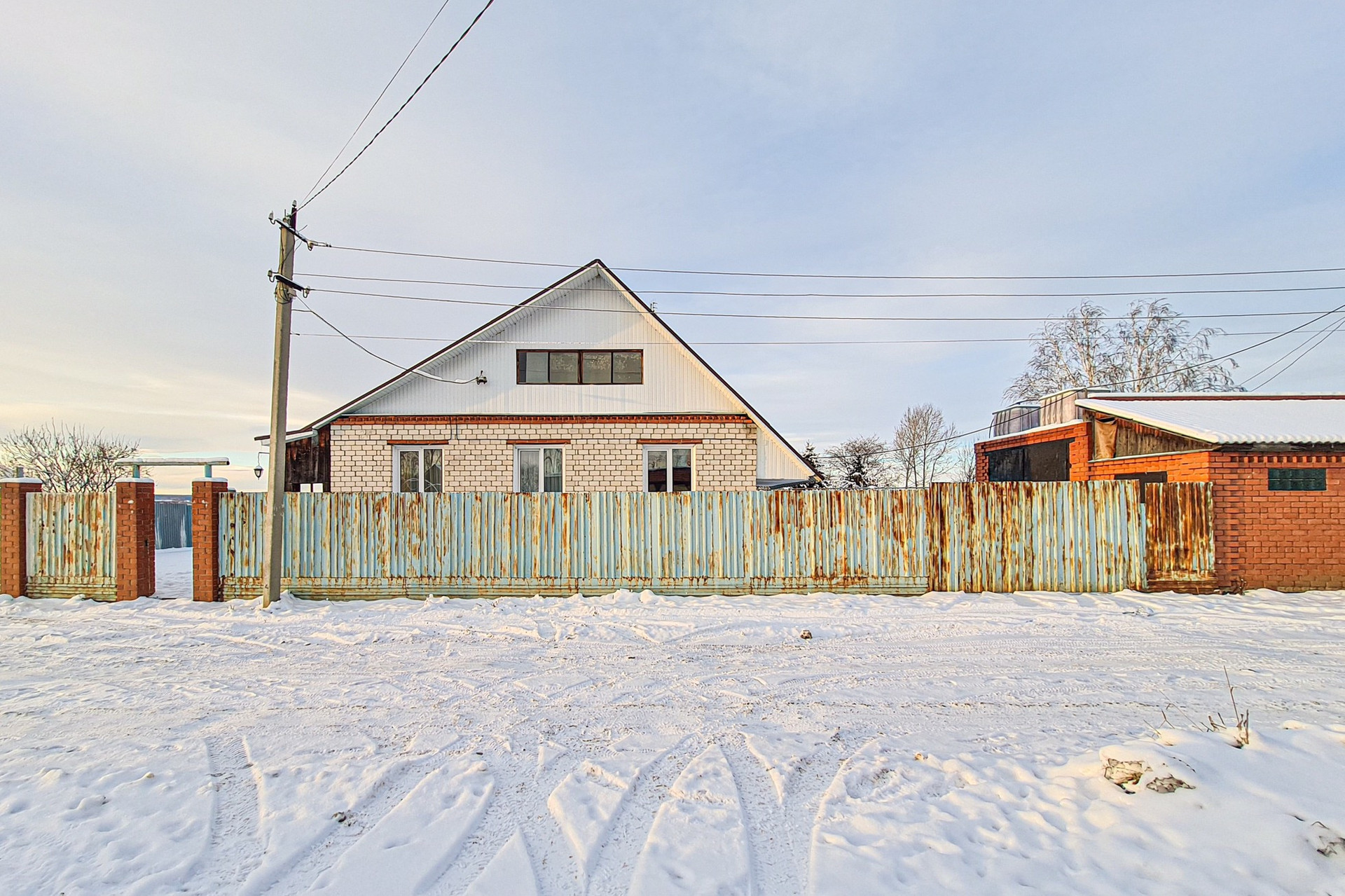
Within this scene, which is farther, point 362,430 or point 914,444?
point 914,444

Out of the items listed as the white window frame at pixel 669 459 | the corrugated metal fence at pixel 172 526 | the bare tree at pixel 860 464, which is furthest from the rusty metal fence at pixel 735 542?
the bare tree at pixel 860 464

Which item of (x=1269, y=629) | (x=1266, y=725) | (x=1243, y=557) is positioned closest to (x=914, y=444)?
(x=1243, y=557)

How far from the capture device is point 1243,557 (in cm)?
1106

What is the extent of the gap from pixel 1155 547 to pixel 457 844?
11.8 m

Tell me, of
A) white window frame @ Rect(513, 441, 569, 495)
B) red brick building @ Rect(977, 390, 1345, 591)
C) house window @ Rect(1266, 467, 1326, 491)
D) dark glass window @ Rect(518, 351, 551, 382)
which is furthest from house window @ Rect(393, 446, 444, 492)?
house window @ Rect(1266, 467, 1326, 491)

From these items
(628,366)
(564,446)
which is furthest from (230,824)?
(628,366)

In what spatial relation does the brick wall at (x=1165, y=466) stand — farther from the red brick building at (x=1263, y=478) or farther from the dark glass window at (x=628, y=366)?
the dark glass window at (x=628, y=366)

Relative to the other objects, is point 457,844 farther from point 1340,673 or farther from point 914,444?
point 914,444

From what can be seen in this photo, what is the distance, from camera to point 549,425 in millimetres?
14750

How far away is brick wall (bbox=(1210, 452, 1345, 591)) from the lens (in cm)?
1105

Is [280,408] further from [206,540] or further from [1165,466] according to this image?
[1165,466]

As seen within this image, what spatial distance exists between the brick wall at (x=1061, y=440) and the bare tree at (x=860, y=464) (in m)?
23.1

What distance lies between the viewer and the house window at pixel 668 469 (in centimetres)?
1487

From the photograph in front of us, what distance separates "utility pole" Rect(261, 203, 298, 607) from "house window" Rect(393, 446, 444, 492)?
14.1ft
